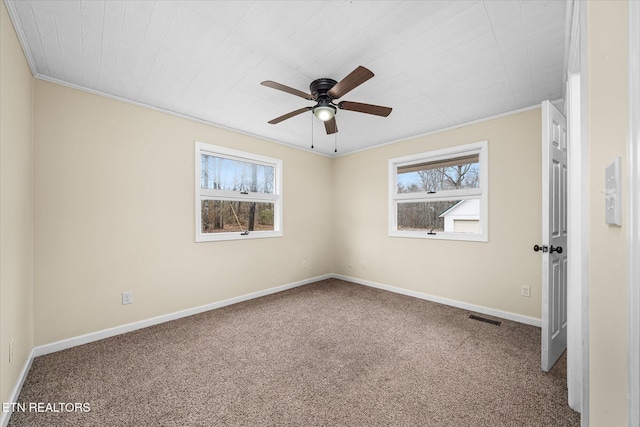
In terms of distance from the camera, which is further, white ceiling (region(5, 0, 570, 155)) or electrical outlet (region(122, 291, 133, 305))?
electrical outlet (region(122, 291, 133, 305))

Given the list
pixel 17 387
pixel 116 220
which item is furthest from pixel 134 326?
pixel 116 220

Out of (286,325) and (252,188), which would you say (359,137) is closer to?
(252,188)

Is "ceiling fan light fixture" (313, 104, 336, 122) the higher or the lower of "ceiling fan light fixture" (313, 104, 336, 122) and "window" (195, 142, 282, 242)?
the higher

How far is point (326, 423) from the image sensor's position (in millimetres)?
1578

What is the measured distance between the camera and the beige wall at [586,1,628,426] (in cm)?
58

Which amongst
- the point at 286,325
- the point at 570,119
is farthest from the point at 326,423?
the point at 570,119

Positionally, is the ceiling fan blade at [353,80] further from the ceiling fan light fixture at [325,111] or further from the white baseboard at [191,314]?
the white baseboard at [191,314]

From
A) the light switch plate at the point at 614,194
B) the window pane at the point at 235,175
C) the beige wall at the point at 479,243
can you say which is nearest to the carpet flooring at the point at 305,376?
the beige wall at the point at 479,243

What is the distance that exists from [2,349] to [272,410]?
5.34ft

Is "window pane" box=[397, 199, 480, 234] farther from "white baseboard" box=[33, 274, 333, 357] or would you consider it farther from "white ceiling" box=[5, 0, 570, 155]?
"white baseboard" box=[33, 274, 333, 357]

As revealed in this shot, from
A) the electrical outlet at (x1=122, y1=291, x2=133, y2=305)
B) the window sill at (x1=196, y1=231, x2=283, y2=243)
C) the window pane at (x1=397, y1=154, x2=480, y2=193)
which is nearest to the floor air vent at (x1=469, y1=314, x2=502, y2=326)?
the window pane at (x1=397, y1=154, x2=480, y2=193)

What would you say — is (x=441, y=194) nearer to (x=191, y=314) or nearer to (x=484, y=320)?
(x=484, y=320)

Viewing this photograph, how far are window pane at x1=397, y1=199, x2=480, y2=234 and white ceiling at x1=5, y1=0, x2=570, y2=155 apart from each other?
1279 millimetres

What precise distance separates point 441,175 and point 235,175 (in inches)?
116
